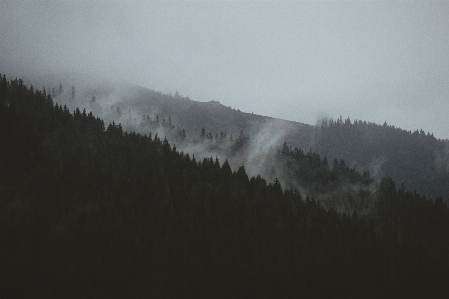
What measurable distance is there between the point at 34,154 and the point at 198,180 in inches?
2076

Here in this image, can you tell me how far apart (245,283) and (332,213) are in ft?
144

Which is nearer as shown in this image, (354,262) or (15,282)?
(15,282)

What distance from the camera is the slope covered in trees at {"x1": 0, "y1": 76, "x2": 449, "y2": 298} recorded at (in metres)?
67.4

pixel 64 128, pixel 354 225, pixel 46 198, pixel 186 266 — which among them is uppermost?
pixel 64 128

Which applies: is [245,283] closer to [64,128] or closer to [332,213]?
[332,213]

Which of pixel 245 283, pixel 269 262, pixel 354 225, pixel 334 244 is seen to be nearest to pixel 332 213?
pixel 354 225

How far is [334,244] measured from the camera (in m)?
84.7

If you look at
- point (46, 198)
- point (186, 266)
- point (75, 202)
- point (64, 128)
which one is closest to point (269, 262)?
point (186, 266)

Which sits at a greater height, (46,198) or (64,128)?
(64,128)

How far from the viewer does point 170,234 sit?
7925 centimetres

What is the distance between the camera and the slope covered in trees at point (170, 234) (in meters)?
67.4

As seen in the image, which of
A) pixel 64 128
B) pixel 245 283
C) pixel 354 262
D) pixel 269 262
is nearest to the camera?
pixel 245 283

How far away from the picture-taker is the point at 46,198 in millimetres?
84250

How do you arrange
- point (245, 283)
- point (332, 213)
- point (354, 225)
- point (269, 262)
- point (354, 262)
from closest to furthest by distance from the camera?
1. point (245, 283)
2. point (269, 262)
3. point (354, 262)
4. point (354, 225)
5. point (332, 213)
